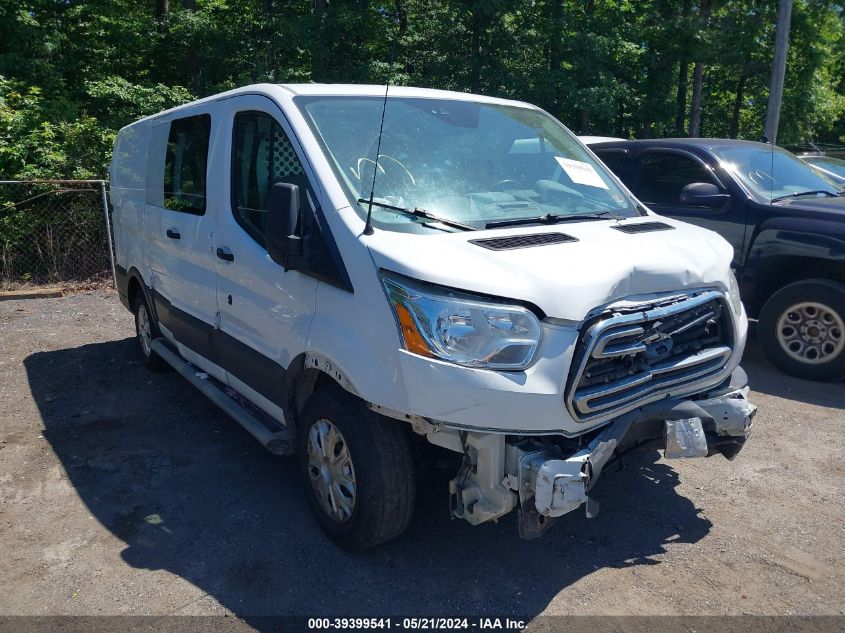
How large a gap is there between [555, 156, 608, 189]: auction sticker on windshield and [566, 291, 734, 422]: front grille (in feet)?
3.75

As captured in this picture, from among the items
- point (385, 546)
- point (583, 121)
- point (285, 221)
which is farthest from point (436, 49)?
point (385, 546)

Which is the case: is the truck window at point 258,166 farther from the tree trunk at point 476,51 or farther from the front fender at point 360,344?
the tree trunk at point 476,51

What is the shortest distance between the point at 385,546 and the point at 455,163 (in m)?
2.01

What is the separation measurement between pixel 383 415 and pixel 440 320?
0.57 metres

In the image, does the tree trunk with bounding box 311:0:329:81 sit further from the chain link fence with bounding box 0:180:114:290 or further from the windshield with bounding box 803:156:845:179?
the windshield with bounding box 803:156:845:179

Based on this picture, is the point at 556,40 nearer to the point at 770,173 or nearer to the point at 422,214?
the point at 770,173

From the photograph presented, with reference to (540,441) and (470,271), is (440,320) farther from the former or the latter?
(540,441)

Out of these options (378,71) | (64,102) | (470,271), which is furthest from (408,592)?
(378,71)

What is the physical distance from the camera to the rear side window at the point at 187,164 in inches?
182

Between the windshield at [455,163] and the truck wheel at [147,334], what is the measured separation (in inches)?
126

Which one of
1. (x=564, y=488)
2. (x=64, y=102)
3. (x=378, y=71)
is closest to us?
(x=564, y=488)

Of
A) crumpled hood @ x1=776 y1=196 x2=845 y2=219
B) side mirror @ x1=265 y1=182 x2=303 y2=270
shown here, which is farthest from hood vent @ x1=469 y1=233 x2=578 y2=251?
crumpled hood @ x1=776 y1=196 x2=845 y2=219

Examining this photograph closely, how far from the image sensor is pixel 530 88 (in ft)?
61.4

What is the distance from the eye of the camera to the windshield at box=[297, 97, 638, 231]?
3447mm
